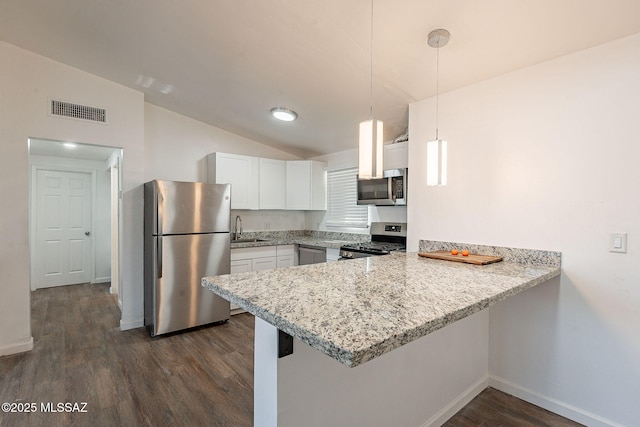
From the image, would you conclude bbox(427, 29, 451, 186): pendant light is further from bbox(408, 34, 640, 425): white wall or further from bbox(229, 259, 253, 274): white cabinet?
bbox(229, 259, 253, 274): white cabinet

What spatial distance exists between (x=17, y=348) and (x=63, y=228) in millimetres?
2955

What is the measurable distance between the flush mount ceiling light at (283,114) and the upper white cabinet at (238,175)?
0.95 metres

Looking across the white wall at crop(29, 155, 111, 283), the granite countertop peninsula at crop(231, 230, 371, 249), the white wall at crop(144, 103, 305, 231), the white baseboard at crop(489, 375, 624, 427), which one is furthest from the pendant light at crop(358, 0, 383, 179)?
the white wall at crop(29, 155, 111, 283)

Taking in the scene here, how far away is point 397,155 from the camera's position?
3.20 m

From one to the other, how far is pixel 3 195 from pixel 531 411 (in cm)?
454

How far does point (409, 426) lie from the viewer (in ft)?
5.66

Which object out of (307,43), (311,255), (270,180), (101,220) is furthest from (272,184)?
(101,220)

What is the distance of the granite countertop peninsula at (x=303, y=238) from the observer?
3.97 metres

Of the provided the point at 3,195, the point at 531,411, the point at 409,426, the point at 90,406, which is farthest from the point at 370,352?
the point at 3,195

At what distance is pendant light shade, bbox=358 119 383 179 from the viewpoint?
154cm

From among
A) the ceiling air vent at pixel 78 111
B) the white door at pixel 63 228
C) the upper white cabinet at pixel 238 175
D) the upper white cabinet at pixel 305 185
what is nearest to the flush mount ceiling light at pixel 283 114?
the upper white cabinet at pixel 238 175

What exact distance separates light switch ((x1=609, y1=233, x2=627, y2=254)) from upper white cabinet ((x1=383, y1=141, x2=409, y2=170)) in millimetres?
1650

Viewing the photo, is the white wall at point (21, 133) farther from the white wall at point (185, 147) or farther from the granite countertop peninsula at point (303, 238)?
the granite countertop peninsula at point (303, 238)

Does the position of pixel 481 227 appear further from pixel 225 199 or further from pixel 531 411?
pixel 225 199
